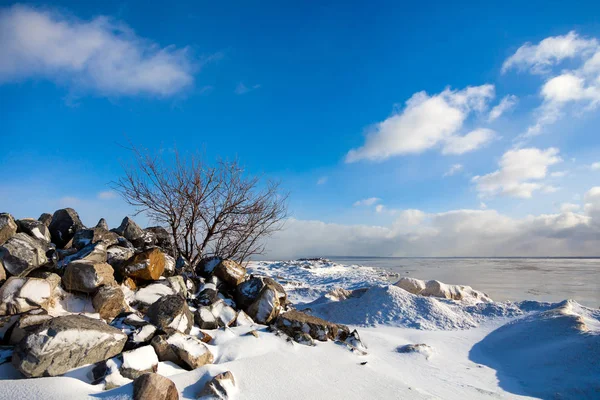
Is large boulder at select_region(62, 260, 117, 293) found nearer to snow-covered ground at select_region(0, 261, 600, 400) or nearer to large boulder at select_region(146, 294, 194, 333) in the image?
large boulder at select_region(146, 294, 194, 333)

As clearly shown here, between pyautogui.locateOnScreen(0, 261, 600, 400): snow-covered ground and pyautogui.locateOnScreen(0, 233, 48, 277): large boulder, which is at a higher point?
pyautogui.locateOnScreen(0, 233, 48, 277): large boulder

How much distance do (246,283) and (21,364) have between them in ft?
10.7

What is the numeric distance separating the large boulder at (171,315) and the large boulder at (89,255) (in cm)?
129

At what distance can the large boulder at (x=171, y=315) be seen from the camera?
3566 mm

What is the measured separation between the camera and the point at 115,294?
13.0 ft

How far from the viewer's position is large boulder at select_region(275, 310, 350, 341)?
4602 mm

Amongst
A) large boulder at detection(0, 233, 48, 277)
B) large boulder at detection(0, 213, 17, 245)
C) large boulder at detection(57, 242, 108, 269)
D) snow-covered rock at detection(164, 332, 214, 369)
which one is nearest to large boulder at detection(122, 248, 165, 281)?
large boulder at detection(57, 242, 108, 269)

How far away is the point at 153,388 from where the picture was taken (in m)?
2.49

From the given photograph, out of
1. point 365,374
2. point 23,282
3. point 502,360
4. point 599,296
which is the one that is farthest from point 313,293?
point 599,296

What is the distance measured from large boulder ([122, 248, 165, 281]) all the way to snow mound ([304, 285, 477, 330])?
3926 mm

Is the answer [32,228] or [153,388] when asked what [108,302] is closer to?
[153,388]

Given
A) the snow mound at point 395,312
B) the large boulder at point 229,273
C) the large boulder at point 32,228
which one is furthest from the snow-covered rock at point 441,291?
the large boulder at point 32,228

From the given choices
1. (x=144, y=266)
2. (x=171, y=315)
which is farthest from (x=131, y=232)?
(x=171, y=315)

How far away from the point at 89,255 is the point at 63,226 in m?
1.86
